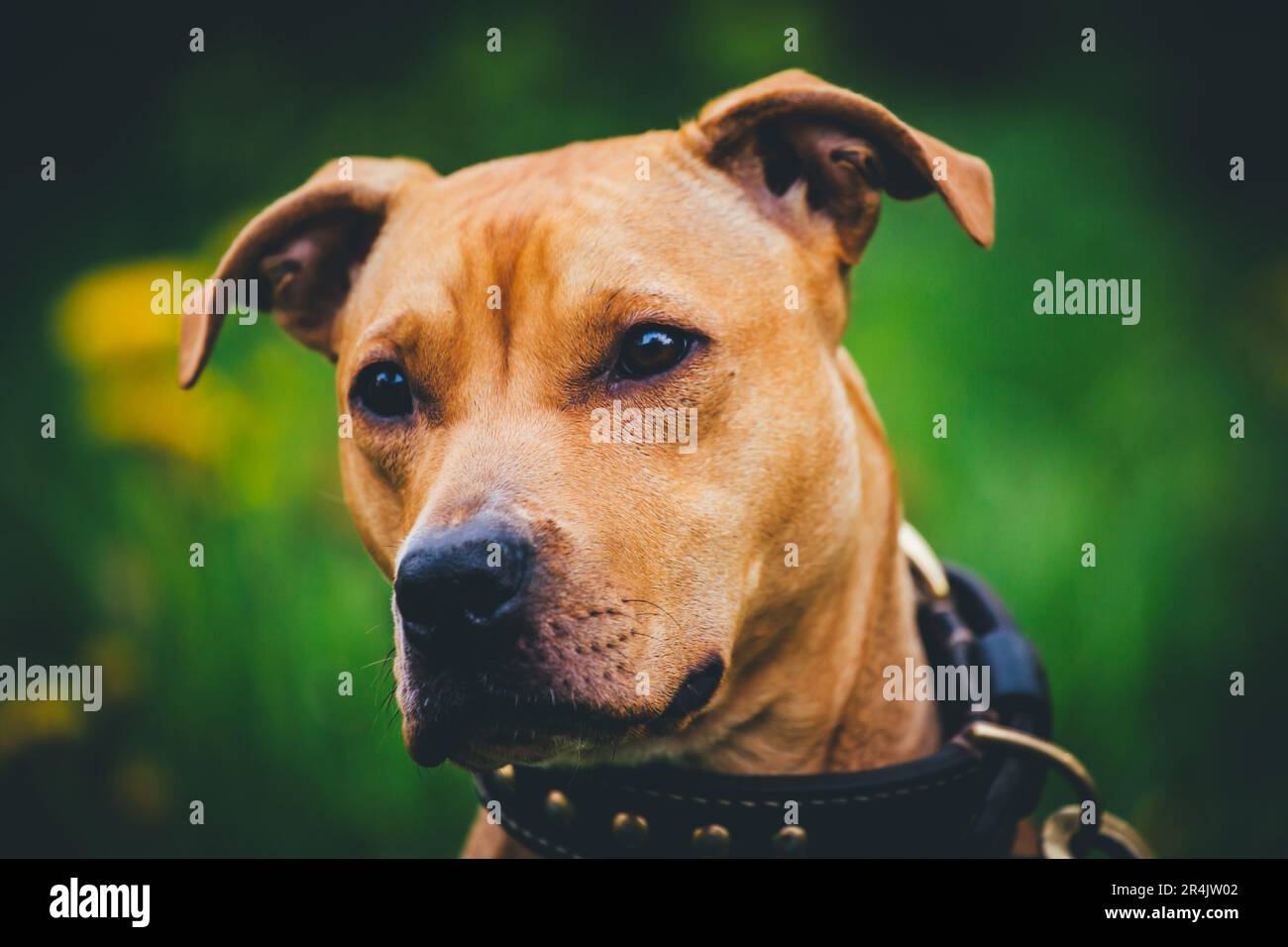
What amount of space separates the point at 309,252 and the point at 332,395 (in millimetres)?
2299

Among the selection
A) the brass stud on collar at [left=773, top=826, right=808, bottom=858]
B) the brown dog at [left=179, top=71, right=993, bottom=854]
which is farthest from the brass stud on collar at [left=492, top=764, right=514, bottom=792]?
the brass stud on collar at [left=773, top=826, right=808, bottom=858]

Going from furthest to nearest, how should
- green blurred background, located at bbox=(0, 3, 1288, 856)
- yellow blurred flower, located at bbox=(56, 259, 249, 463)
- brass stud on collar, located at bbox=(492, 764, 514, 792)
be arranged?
yellow blurred flower, located at bbox=(56, 259, 249, 463) < green blurred background, located at bbox=(0, 3, 1288, 856) < brass stud on collar, located at bbox=(492, 764, 514, 792)

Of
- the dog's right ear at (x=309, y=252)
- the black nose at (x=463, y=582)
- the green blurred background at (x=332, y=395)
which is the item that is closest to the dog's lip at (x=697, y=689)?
the black nose at (x=463, y=582)

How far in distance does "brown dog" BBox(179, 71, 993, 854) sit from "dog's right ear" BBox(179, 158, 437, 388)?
0.5 inches

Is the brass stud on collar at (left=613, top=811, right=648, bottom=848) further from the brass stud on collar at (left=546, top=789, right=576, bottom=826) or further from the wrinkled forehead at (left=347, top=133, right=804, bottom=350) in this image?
the wrinkled forehead at (left=347, top=133, right=804, bottom=350)

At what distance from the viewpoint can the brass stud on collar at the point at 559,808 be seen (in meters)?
2.36

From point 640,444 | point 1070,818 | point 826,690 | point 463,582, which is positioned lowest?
point 1070,818

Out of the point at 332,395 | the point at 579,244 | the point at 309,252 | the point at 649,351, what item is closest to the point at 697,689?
the point at 649,351

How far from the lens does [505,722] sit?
81.0 inches

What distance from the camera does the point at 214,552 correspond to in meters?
4.49

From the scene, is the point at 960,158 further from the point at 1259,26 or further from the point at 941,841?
the point at 1259,26

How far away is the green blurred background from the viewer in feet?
13.8

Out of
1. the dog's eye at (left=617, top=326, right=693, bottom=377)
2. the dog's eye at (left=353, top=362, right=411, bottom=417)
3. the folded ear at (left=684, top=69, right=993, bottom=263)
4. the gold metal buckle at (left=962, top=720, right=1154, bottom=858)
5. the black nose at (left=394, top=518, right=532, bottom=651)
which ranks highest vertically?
the folded ear at (left=684, top=69, right=993, bottom=263)

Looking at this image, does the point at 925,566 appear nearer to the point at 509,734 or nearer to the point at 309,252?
the point at 509,734
